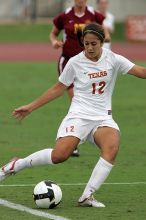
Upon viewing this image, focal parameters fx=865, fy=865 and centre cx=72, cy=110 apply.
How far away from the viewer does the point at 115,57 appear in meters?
9.46

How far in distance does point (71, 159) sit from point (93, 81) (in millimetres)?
3372

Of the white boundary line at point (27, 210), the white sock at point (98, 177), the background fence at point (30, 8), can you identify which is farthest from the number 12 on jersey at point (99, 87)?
the background fence at point (30, 8)

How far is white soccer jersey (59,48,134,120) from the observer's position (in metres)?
9.38

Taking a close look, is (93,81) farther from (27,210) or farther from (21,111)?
(27,210)

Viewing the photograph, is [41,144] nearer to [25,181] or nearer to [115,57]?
[25,181]

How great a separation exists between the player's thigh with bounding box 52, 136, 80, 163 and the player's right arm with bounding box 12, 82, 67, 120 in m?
0.49

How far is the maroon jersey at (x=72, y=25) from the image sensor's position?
13.2 meters

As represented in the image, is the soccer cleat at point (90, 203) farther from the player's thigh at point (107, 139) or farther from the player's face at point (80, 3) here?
the player's face at point (80, 3)

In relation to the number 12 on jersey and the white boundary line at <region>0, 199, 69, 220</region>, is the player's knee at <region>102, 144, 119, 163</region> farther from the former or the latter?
the white boundary line at <region>0, 199, 69, 220</region>

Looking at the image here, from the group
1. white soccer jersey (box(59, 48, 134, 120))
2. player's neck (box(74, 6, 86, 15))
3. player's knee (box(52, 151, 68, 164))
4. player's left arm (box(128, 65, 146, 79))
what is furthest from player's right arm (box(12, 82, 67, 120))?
player's neck (box(74, 6, 86, 15))

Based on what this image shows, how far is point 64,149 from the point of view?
9086 mm

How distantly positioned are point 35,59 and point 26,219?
2323cm

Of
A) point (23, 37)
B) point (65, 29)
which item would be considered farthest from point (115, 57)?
point (23, 37)

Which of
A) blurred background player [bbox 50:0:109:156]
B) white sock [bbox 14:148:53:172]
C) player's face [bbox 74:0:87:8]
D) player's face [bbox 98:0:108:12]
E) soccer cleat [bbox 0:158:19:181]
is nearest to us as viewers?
white sock [bbox 14:148:53:172]
